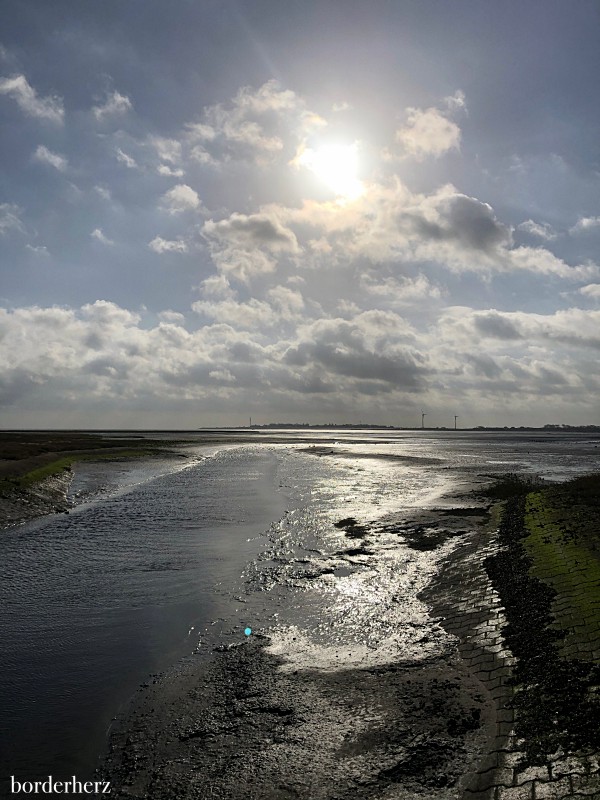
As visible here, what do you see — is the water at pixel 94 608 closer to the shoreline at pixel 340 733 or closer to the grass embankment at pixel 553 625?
the shoreline at pixel 340 733

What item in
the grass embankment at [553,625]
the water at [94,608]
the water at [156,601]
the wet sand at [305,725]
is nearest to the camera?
the wet sand at [305,725]

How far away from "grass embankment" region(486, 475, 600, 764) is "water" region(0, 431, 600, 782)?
8.23 ft

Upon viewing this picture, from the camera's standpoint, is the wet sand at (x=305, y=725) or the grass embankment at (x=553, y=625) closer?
the wet sand at (x=305, y=725)

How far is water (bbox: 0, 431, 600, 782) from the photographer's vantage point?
1157 cm

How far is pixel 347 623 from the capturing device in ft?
52.1

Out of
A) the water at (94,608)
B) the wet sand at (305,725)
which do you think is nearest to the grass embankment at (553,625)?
the wet sand at (305,725)

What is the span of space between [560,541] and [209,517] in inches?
821

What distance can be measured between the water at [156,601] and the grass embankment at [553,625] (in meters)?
2.51

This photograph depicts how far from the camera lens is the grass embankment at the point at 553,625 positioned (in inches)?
364

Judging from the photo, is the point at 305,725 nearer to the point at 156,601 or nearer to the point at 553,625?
the point at 553,625

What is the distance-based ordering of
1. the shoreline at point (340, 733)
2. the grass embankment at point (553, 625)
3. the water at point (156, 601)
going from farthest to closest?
1. the water at point (156, 601)
2. the grass embankment at point (553, 625)
3. the shoreline at point (340, 733)

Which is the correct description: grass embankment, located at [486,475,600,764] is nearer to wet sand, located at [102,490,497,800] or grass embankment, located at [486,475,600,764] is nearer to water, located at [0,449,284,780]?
wet sand, located at [102,490,497,800]

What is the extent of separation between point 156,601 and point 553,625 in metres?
12.1

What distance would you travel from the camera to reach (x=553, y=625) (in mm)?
13438
